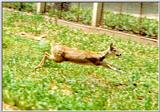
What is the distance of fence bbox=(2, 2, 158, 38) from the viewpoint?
463cm

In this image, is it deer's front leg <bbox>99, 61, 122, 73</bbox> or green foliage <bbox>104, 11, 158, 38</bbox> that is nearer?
deer's front leg <bbox>99, 61, 122, 73</bbox>

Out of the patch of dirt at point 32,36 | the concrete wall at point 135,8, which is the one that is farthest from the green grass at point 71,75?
the concrete wall at point 135,8

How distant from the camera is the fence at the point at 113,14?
15.2ft

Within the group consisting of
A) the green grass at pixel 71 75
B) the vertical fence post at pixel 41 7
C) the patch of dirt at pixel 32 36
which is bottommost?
the green grass at pixel 71 75

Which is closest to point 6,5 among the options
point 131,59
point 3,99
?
point 3,99

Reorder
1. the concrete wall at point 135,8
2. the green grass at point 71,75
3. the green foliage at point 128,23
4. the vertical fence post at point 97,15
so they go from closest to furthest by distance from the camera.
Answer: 1. the green grass at point 71,75
2. the concrete wall at point 135,8
3. the vertical fence post at point 97,15
4. the green foliage at point 128,23

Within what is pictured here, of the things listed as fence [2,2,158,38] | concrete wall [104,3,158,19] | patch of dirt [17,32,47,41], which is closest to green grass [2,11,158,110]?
patch of dirt [17,32,47,41]

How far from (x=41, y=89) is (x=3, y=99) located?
336mm

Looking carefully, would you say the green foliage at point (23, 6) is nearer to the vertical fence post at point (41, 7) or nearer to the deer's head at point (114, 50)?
the vertical fence post at point (41, 7)

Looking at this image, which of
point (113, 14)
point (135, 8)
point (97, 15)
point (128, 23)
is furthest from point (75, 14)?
point (135, 8)

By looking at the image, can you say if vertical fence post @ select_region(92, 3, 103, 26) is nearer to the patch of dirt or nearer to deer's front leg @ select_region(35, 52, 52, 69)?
the patch of dirt

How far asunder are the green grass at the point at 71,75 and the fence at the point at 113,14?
162mm

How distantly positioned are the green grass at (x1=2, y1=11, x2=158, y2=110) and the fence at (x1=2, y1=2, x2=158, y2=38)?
0.16 metres

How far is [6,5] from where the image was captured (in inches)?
171
